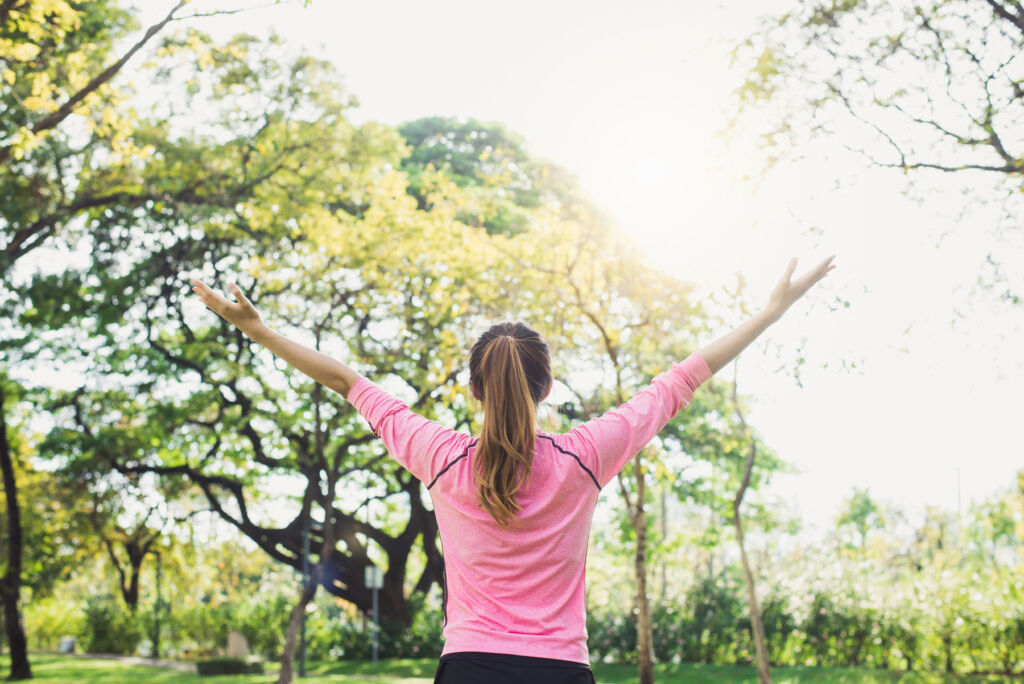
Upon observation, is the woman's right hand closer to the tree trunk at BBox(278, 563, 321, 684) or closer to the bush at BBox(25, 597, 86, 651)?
the tree trunk at BBox(278, 563, 321, 684)

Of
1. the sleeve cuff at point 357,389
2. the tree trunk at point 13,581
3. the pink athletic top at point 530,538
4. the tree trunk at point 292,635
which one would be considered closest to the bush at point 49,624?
the tree trunk at point 13,581

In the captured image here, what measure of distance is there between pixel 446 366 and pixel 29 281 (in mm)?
8085

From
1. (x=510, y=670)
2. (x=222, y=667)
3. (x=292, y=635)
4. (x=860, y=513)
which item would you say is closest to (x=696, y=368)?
(x=510, y=670)

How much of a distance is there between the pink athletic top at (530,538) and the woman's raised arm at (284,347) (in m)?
0.31

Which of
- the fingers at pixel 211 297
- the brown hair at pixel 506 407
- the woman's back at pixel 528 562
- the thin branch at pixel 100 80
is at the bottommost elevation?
the woman's back at pixel 528 562

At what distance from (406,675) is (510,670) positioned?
17675 mm

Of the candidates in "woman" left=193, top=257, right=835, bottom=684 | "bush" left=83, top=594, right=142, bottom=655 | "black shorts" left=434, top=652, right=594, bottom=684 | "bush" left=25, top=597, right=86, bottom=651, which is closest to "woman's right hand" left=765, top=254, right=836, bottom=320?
"woman" left=193, top=257, right=835, bottom=684

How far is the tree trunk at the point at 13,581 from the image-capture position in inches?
631

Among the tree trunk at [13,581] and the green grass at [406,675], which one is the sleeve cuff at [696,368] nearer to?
the green grass at [406,675]

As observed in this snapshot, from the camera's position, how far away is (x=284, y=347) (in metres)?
2.04

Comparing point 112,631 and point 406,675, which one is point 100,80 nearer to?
point 406,675

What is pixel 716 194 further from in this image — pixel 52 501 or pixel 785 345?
pixel 52 501

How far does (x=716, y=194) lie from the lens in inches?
376

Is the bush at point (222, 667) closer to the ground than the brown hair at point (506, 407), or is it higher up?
closer to the ground
